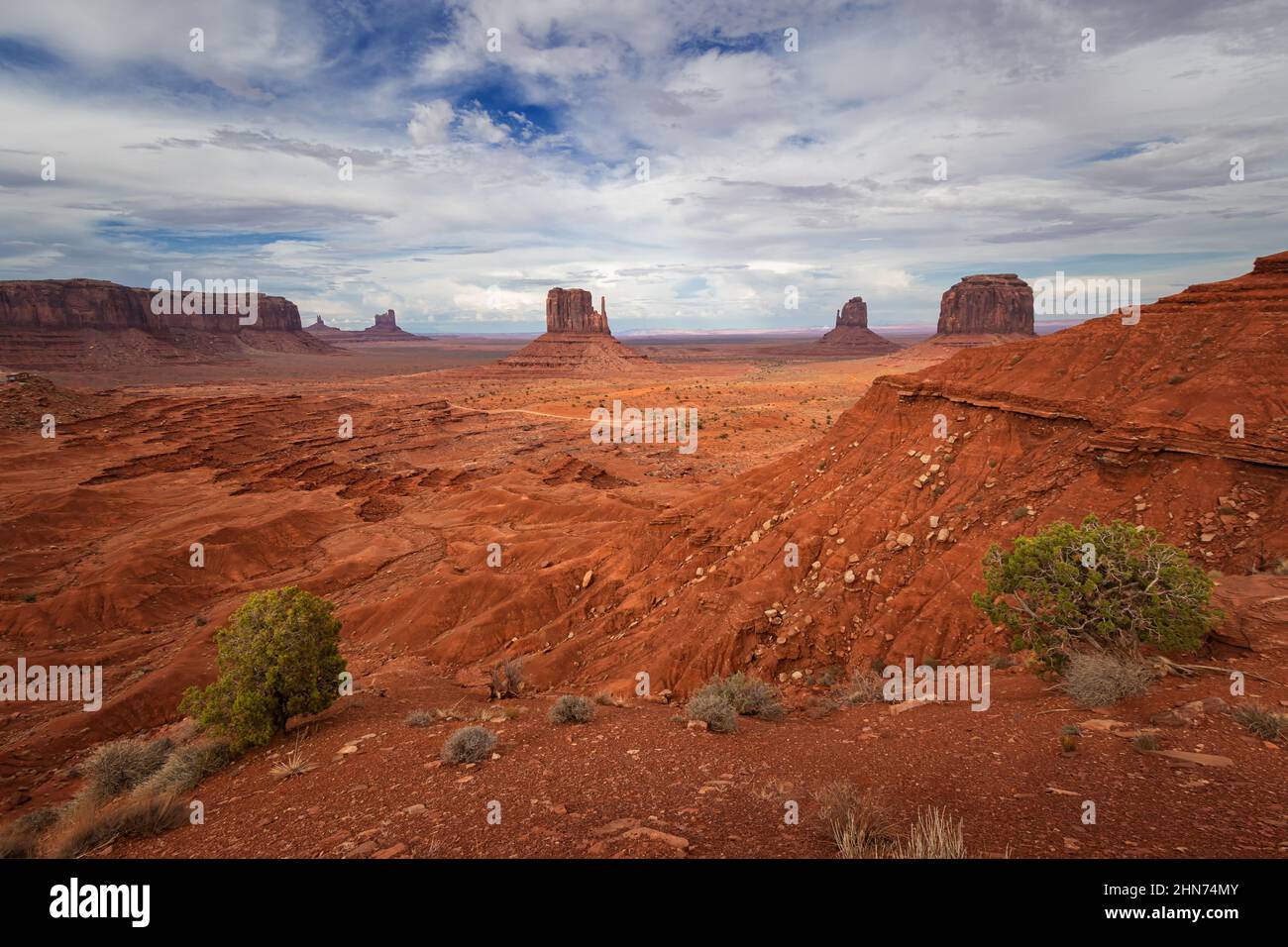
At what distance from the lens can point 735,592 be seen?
609 inches

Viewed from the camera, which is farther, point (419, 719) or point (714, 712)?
point (419, 719)

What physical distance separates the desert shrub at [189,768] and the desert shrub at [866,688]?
10.7m

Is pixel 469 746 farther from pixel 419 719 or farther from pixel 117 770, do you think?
pixel 117 770

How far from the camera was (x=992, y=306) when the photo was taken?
478 ft

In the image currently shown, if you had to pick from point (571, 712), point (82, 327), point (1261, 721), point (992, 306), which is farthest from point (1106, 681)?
point (82, 327)

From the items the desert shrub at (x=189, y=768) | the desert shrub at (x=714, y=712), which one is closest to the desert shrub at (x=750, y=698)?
the desert shrub at (x=714, y=712)

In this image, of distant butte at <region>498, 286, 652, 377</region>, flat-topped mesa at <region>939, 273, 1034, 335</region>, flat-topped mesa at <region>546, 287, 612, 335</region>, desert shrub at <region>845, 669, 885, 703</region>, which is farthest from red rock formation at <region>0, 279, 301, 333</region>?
flat-topped mesa at <region>939, 273, 1034, 335</region>

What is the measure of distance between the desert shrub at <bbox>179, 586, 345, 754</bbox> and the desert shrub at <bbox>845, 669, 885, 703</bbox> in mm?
9785

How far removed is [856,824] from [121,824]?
901cm

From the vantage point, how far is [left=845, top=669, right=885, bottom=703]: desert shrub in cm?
994

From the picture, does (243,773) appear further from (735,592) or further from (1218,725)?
(1218,725)

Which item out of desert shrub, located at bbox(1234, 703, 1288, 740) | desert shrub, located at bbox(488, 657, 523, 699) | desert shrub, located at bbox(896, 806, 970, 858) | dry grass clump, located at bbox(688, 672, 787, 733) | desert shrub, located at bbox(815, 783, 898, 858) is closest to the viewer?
desert shrub, located at bbox(896, 806, 970, 858)

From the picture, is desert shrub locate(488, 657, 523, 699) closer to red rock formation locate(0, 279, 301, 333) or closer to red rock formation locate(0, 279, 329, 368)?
red rock formation locate(0, 279, 329, 368)

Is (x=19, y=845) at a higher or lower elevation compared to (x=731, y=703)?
lower
